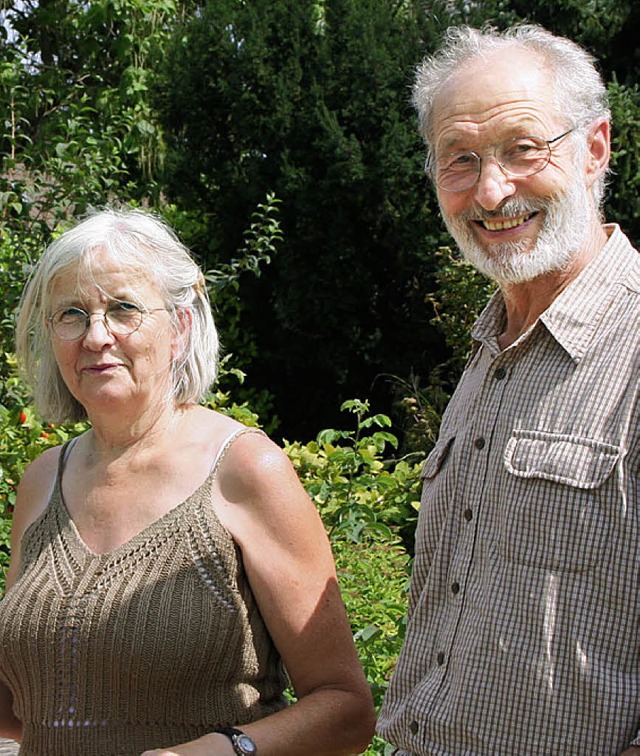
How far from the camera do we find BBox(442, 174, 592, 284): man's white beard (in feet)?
6.08

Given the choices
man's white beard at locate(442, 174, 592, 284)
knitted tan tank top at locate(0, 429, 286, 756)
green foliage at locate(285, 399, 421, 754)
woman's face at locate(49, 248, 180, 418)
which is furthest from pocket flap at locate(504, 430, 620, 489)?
green foliage at locate(285, 399, 421, 754)

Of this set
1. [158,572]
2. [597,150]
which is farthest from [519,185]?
[158,572]

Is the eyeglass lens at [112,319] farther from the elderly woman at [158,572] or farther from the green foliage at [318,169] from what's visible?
the green foliage at [318,169]

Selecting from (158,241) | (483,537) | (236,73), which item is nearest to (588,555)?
(483,537)

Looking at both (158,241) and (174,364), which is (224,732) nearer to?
(174,364)

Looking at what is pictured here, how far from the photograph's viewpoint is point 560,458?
67.1 inches

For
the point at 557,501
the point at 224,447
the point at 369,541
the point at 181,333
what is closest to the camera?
the point at 557,501

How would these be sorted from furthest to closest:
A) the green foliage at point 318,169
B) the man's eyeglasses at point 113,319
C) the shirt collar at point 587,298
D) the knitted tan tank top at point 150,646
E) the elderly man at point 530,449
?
1. the green foliage at point 318,169
2. the man's eyeglasses at point 113,319
3. the knitted tan tank top at point 150,646
4. the shirt collar at point 587,298
5. the elderly man at point 530,449

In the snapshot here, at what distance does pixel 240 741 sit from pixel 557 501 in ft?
2.50

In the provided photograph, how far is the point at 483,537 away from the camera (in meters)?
1.80

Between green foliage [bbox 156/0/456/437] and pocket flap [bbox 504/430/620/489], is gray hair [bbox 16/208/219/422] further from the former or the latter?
green foliage [bbox 156/0/456/437]

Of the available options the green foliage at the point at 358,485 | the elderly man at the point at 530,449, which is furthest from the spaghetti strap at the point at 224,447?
the green foliage at the point at 358,485

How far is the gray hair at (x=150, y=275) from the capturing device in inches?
89.0

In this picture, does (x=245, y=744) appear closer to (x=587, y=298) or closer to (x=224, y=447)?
(x=224, y=447)
